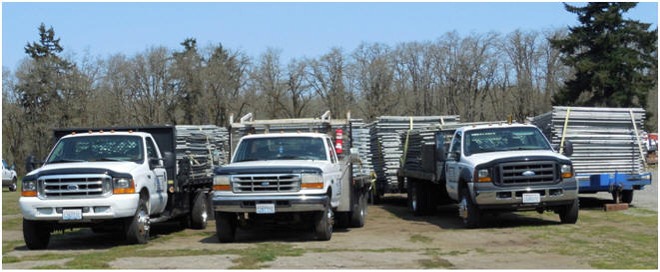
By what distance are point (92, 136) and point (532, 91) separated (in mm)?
49085

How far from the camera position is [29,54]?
63.5m

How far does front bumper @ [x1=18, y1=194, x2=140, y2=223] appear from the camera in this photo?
12227 mm

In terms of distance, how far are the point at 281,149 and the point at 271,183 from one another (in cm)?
152

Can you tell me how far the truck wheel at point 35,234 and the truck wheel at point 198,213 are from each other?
3761mm

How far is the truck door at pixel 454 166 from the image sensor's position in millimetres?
15498

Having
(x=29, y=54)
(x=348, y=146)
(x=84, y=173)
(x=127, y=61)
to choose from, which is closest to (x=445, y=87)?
(x=127, y=61)

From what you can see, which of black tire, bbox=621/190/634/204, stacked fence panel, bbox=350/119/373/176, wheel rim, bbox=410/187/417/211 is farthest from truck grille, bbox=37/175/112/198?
black tire, bbox=621/190/634/204

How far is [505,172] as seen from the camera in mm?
14141

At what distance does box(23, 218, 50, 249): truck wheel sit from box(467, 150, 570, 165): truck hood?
7362 mm

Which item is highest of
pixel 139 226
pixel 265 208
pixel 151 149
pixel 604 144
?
pixel 151 149

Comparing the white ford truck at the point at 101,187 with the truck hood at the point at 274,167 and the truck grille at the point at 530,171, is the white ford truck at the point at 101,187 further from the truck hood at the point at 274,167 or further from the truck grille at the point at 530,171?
the truck grille at the point at 530,171

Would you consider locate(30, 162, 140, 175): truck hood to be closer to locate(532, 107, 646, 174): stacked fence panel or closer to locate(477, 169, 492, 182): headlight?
locate(477, 169, 492, 182): headlight

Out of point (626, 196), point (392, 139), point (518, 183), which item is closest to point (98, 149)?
point (518, 183)

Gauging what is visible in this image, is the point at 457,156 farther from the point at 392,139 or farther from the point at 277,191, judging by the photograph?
the point at 392,139
